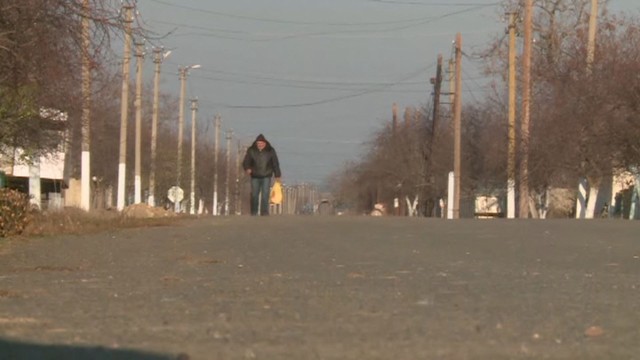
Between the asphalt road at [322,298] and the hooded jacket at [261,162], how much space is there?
7.28 metres

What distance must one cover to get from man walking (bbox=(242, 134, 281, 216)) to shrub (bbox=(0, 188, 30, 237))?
6.50 m

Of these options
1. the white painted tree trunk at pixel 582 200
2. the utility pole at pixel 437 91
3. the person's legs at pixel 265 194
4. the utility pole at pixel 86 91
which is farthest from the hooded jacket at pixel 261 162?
the utility pole at pixel 437 91

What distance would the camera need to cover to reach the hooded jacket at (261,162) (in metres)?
22.6

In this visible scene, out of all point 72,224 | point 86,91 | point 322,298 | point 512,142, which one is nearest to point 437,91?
point 512,142

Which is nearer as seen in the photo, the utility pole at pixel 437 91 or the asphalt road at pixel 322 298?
the asphalt road at pixel 322 298

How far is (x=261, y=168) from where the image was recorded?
22.7 m

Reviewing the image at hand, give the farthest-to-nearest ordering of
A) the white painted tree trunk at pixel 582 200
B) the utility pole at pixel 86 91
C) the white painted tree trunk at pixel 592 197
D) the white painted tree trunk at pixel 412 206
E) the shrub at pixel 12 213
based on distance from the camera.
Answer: the white painted tree trunk at pixel 412 206
the white painted tree trunk at pixel 582 200
the white painted tree trunk at pixel 592 197
the shrub at pixel 12 213
the utility pole at pixel 86 91

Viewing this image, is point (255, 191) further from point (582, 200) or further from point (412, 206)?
point (412, 206)

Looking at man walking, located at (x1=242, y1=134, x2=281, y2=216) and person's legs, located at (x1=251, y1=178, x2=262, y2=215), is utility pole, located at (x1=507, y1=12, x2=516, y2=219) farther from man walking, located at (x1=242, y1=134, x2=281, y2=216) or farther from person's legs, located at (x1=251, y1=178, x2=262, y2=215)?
man walking, located at (x1=242, y1=134, x2=281, y2=216)

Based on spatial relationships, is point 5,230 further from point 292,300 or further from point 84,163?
point 84,163

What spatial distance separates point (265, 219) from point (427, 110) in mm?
47295

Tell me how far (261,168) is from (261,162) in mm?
140

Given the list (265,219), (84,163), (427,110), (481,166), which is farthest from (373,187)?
(265,219)

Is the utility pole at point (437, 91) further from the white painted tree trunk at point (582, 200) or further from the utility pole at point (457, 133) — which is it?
the white painted tree trunk at point (582, 200)
